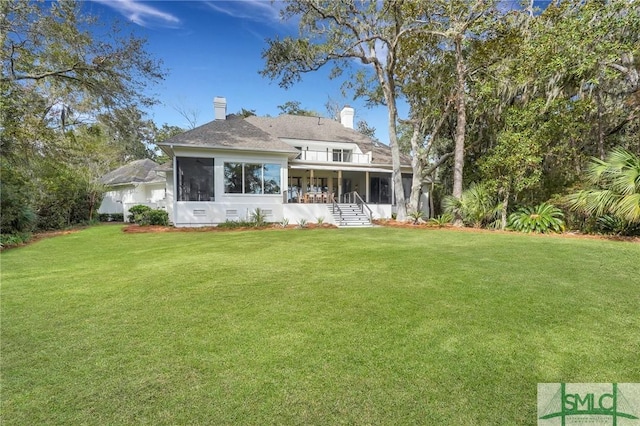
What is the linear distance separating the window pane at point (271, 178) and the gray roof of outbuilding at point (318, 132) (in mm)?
5009

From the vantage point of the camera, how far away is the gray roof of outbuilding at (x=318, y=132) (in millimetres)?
20484

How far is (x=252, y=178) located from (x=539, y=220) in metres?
12.4

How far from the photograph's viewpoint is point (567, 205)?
38.2 ft

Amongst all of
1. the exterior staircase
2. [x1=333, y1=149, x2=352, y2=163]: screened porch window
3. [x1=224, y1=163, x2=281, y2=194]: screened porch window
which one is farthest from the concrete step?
[x1=333, y1=149, x2=352, y2=163]: screened porch window

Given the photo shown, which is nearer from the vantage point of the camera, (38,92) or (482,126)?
(38,92)

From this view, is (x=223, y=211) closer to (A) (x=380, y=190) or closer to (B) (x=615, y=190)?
(A) (x=380, y=190)

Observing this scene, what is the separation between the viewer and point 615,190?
9195 millimetres

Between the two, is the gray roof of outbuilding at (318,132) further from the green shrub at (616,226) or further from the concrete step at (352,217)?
the green shrub at (616,226)

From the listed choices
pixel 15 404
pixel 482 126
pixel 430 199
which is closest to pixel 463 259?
pixel 15 404

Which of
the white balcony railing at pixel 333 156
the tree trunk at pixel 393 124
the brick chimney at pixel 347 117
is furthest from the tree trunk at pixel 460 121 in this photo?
the brick chimney at pixel 347 117

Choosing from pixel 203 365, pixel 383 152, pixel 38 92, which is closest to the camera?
pixel 203 365

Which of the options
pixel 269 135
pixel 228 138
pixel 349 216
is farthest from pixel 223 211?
pixel 349 216

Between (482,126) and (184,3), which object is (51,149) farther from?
(482,126)

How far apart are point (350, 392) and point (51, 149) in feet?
56.2
